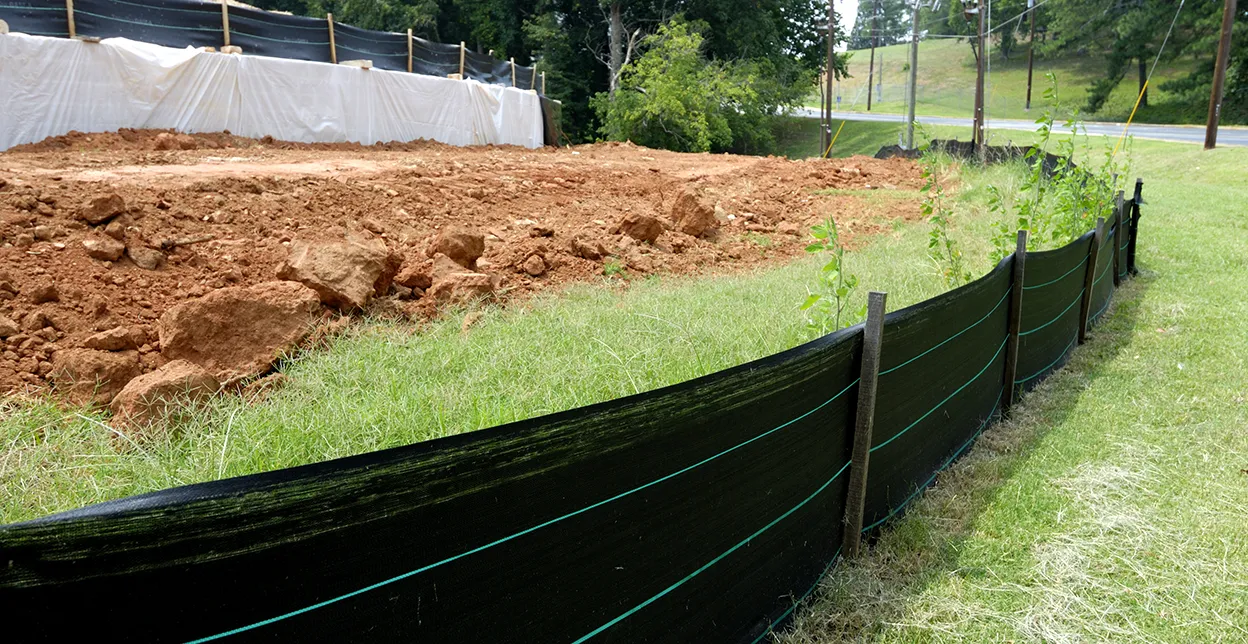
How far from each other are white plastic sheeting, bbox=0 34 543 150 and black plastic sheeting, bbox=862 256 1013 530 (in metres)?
12.2

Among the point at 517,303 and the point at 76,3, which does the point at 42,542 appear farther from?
the point at 76,3

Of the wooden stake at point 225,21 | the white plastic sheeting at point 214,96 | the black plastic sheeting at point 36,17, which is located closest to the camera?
the white plastic sheeting at point 214,96

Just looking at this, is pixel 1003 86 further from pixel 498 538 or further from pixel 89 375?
pixel 498 538

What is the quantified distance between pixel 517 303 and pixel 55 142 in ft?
27.6

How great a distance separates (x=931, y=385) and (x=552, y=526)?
100 inches

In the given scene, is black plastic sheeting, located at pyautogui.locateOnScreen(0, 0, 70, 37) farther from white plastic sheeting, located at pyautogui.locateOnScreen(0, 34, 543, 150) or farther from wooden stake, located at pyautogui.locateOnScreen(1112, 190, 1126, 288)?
wooden stake, located at pyautogui.locateOnScreen(1112, 190, 1126, 288)

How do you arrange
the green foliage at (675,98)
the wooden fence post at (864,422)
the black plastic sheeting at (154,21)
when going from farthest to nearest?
the green foliage at (675,98) < the black plastic sheeting at (154,21) < the wooden fence post at (864,422)

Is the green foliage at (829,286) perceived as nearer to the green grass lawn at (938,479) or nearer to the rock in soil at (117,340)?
the green grass lawn at (938,479)

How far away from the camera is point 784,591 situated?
2963 millimetres

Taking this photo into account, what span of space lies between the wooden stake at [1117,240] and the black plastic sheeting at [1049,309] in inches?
67.0

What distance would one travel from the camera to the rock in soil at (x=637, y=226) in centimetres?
874

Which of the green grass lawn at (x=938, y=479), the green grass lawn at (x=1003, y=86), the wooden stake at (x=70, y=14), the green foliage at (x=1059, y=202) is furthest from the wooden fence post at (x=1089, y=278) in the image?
the green grass lawn at (x=1003, y=86)

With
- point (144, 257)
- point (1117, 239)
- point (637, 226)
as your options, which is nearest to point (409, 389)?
point (144, 257)

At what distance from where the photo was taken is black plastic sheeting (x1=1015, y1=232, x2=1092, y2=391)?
17.7 feet
